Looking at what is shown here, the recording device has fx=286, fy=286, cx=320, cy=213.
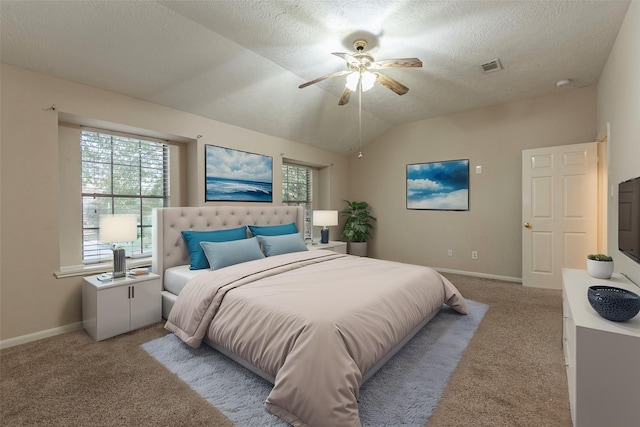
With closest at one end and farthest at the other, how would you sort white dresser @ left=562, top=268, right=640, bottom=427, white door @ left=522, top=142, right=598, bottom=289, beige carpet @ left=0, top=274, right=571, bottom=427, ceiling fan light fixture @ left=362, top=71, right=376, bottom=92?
white dresser @ left=562, top=268, right=640, bottom=427 < beige carpet @ left=0, top=274, right=571, bottom=427 < ceiling fan light fixture @ left=362, top=71, right=376, bottom=92 < white door @ left=522, top=142, right=598, bottom=289

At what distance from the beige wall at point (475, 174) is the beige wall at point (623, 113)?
0.87 meters

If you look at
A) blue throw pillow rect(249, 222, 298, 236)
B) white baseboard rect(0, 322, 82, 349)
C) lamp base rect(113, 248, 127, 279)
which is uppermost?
blue throw pillow rect(249, 222, 298, 236)

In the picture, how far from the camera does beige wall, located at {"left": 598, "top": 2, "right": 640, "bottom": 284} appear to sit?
2.09 meters

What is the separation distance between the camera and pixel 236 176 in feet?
13.4

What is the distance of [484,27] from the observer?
2.59 meters

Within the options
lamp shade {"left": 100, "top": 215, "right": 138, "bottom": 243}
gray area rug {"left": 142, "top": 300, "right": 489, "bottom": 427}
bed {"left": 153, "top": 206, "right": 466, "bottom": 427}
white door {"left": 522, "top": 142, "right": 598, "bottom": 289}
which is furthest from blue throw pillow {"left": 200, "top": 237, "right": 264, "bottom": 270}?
white door {"left": 522, "top": 142, "right": 598, "bottom": 289}

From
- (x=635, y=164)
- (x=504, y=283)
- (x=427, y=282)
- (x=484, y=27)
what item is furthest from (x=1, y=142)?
(x=504, y=283)

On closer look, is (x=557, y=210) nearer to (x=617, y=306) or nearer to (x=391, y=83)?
(x=391, y=83)

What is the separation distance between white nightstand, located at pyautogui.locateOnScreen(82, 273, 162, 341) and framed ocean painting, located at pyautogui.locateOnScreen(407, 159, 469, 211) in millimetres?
4318

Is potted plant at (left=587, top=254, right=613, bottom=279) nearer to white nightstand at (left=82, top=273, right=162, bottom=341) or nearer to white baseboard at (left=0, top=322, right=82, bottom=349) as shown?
white nightstand at (left=82, top=273, right=162, bottom=341)

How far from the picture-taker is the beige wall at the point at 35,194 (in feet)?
7.79

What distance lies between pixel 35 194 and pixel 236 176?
2082 millimetres

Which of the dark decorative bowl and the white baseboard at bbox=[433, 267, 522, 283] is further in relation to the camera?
the white baseboard at bbox=[433, 267, 522, 283]

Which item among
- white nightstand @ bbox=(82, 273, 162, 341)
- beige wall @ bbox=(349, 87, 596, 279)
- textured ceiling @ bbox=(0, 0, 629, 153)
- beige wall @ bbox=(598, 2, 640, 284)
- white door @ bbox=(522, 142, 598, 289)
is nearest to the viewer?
beige wall @ bbox=(598, 2, 640, 284)
